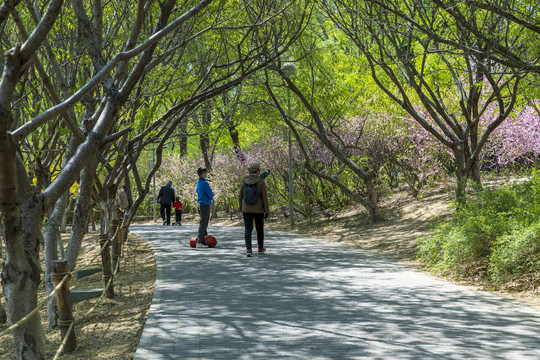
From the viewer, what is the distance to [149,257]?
12883 millimetres

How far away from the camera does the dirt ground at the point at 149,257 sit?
6.25m

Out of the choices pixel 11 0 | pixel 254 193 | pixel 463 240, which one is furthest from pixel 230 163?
pixel 11 0

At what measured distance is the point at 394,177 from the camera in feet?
64.0

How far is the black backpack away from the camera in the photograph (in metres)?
11.8

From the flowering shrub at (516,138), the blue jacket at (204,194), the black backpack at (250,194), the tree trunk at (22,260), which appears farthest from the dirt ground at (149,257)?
the flowering shrub at (516,138)

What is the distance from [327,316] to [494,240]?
3313 mm

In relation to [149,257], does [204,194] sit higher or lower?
higher

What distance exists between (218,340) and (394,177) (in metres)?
14.8

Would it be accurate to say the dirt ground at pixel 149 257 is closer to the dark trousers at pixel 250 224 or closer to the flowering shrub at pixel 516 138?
the dark trousers at pixel 250 224

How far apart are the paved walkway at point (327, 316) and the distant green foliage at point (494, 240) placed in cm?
50

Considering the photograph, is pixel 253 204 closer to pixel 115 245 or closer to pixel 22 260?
pixel 115 245

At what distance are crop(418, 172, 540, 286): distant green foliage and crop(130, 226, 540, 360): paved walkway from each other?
0.50 metres

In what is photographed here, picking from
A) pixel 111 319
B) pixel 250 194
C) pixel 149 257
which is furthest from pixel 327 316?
pixel 149 257

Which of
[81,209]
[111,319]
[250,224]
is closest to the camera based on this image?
[111,319]
